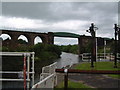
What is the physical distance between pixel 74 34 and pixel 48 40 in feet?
34.8

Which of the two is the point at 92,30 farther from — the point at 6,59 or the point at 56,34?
the point at 56,34

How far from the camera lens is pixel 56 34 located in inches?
2376

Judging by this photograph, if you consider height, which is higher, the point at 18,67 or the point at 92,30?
the point at 92,30

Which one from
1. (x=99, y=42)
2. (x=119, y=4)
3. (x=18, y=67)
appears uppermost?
(x=119, y=4)

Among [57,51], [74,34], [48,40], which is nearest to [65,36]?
[74,34]

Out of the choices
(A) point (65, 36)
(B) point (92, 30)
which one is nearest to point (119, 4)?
(B) point (92, 30)

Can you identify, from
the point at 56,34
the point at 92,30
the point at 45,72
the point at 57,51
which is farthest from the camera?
the point at 56,34

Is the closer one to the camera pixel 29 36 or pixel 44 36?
pixel 29 36

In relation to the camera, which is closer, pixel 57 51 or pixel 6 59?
pixel 6 59

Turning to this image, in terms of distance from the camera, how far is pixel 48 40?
183 ft

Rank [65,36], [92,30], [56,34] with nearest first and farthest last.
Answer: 1. [92,30]
2. [56,34]
3. [65,36]

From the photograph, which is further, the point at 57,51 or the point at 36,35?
the point at 36,35

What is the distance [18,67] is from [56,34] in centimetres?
4538

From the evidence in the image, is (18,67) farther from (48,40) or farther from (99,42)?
(48,40)
